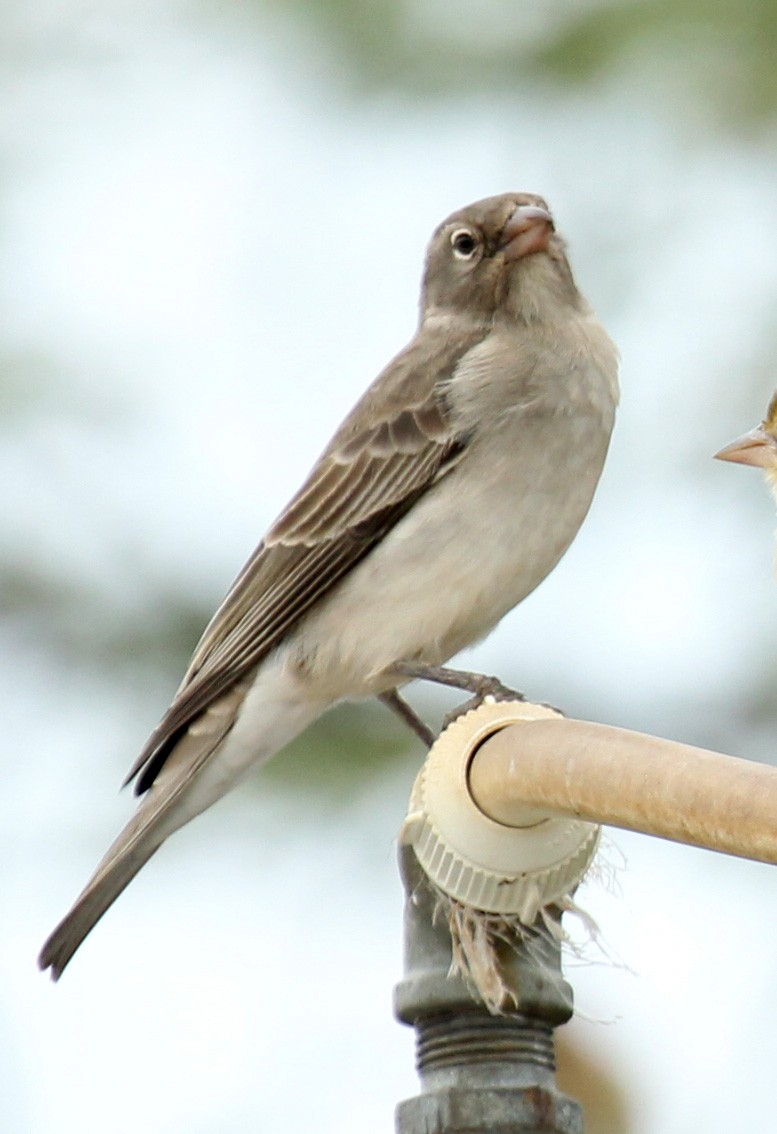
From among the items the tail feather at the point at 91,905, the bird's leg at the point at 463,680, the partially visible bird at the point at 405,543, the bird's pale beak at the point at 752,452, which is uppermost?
the bird's pale beak at the point at 752,452

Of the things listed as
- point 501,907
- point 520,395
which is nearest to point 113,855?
point 520,395

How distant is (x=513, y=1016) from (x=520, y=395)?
1723 millimetres

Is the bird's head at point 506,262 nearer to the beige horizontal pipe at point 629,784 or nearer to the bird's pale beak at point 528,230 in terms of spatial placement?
the bird's pale beak at point 528,230

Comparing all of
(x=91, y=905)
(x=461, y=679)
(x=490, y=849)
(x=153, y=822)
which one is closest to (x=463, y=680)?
(x=461, y=679)

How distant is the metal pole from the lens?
1934 millimetres

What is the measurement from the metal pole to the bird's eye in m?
1.95

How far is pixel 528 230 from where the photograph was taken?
378cm

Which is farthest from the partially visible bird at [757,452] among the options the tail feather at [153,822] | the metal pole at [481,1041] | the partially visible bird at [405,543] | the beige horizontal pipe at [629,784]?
the metal pole at [481,1041]

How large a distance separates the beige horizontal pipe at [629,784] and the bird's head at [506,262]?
64.1 inches

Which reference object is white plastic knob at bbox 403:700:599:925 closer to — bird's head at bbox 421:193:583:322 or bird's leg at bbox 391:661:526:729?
bird's leg at bbox 391:661:526:729

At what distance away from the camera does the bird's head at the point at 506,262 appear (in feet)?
12.4

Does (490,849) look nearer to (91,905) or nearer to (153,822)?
(91,905)

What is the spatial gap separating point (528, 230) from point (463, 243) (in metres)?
0.18

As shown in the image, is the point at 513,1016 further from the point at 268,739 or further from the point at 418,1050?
the point at 268,739
